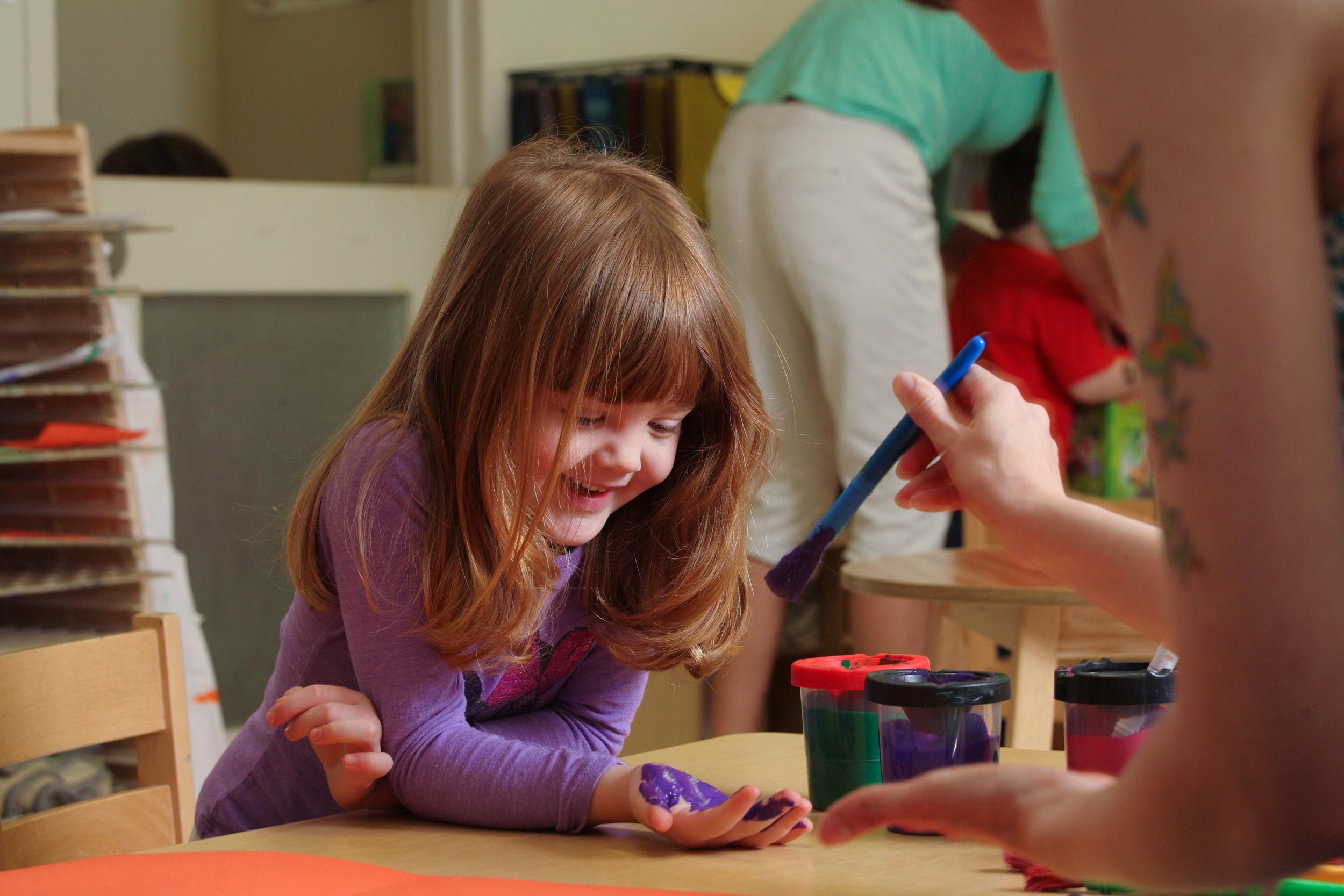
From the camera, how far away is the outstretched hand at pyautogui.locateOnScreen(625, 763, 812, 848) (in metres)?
0.73

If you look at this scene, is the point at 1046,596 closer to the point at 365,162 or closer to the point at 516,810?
the point at 516,810

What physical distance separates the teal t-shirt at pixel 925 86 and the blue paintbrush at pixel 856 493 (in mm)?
1373

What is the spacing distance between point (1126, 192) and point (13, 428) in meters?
1.66

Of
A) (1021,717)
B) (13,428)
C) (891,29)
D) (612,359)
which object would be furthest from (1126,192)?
(891,29)

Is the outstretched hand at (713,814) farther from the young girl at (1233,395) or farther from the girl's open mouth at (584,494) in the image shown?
the young girl at (1233,395)

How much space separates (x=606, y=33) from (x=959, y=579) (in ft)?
5.71

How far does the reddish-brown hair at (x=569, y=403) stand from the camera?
879 millimetres

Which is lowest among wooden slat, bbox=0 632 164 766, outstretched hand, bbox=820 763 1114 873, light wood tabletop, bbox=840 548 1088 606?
light wood tabletop, bbox=840 548 1088 606

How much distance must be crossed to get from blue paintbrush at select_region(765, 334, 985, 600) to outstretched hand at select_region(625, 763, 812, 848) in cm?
13

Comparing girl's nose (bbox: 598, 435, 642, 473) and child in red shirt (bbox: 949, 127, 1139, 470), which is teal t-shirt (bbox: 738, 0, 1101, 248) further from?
girl's nose (bbox: 598, 435, 642, 473)

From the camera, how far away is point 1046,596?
1.55m

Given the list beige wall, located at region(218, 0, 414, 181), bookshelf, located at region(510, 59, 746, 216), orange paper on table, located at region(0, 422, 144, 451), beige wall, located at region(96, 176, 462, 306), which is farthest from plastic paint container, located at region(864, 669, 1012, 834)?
beige wall, located at region(218, 0, 414, 181)

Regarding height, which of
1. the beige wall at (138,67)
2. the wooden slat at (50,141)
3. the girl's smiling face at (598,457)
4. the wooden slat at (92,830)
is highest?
the beige wall at (138,67)

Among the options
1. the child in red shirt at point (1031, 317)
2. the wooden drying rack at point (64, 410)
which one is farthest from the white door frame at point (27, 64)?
the child in red shirt at point (1031, 317)
